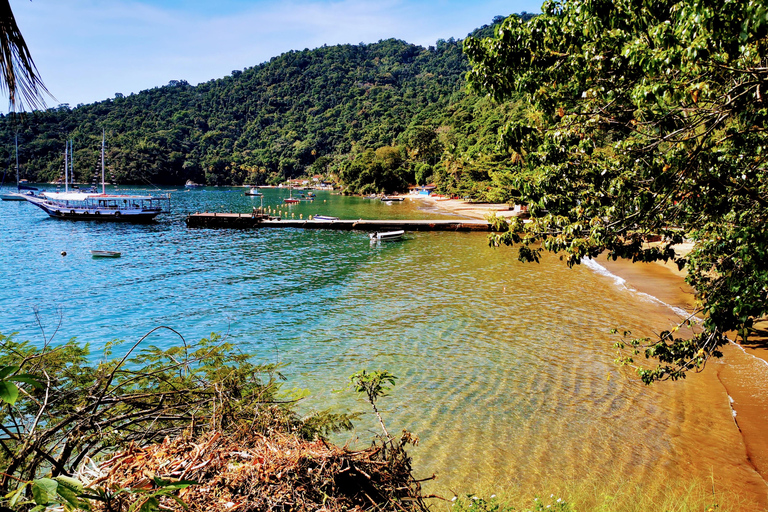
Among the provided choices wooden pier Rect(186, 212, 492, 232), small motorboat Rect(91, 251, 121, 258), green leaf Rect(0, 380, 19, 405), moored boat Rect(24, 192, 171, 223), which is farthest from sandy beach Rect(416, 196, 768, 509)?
moored boat Rect(24, 192, 171, 223)

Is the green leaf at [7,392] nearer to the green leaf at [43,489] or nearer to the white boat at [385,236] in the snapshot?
the green leaf at [43,489]

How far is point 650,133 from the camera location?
5840mm

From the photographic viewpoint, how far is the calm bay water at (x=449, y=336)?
8953 millimetres

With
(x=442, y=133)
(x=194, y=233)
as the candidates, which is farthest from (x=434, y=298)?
(x=442, y=133)

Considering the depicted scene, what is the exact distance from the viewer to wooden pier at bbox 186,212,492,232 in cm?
4897

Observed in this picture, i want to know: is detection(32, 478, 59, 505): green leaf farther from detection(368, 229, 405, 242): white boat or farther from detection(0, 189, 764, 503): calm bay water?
detection(368, 229, 405, 242): white boat

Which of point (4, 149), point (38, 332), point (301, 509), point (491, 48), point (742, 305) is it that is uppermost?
point (4, 149)

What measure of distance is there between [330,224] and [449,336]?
35838mm

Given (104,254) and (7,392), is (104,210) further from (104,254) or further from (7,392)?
(7,392)

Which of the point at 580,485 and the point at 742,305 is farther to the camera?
the point at 580,485

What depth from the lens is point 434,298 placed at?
21.9m

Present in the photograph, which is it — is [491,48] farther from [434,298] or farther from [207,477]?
[434,298]

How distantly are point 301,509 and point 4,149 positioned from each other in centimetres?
15949

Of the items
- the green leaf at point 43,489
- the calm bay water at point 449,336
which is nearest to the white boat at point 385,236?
the calm bay water at point 449,336
